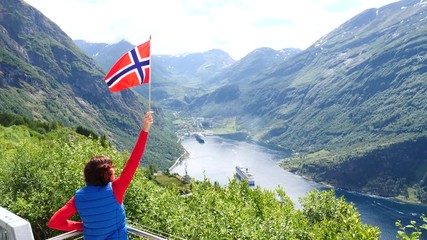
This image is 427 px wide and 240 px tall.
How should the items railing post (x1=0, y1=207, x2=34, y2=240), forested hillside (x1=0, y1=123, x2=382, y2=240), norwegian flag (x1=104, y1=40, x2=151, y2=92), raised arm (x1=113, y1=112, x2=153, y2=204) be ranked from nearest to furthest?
railing post (x1=0, y1=207, x2=34, y2=240) → raised arm (x1=113, y1=112, x2=153, y2=204) → norwegian flag (x1=104, y1=40, x2=151, y2=92) → forested hillside (x1=0, y1=123, x2=382, y2=240)

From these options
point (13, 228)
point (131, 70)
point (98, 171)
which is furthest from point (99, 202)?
point (131, 70)

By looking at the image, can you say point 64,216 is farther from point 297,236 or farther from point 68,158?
point 297,236

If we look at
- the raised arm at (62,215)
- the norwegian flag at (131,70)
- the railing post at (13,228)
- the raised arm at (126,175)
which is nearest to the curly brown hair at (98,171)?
the raised arm at (126,175)

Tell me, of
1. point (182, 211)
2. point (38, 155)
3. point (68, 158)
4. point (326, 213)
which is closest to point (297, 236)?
point (182, 211)

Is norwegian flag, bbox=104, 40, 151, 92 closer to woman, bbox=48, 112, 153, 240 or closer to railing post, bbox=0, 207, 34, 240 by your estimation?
woman, bbox=48, 112, 153, 240

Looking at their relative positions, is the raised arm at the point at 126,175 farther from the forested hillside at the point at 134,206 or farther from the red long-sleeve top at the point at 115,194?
the forested hillside at the point at 134,206

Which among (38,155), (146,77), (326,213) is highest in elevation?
(146,77)

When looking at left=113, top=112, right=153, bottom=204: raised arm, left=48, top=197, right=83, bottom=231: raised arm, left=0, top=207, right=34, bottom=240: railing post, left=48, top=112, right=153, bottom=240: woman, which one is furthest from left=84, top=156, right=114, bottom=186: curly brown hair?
left=0, top=207, right=34, bottom=240: railing post
